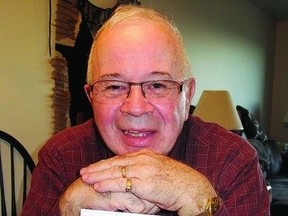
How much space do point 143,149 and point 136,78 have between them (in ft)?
0.49

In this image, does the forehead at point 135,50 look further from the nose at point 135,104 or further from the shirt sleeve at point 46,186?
the shirt sleeve at point 46,186

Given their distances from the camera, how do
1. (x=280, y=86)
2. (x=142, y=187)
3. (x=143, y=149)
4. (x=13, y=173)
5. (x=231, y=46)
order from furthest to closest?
(x=280, y=86) < (x=231, y=46) < (x=13, y=173) < (x=143, y=149) < (x=142, y=187)

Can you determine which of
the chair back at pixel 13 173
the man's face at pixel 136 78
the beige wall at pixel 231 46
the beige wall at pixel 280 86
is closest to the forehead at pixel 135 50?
the man's face at pixel 136 78

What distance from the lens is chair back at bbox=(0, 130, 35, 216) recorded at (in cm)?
174

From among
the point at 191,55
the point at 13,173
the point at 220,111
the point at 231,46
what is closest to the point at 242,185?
the point at 13,173

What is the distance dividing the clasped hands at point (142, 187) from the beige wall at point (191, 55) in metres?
1.23

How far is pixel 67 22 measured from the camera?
2.00 meters

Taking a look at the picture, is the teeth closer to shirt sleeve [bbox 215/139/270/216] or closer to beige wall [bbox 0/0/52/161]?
shirt sleeve [bbox 215/139/270/216]

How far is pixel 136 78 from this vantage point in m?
0.78

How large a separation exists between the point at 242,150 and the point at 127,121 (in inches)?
11.6

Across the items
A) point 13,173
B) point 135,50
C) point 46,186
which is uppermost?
point 135,50

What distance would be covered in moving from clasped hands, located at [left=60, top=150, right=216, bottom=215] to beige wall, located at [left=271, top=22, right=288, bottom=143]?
580cm

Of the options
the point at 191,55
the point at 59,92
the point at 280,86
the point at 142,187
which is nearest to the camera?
the point at 142,187

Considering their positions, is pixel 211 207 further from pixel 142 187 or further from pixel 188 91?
pixel 188 91
